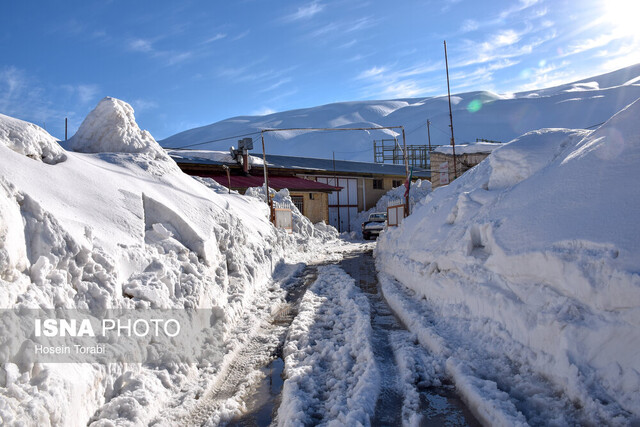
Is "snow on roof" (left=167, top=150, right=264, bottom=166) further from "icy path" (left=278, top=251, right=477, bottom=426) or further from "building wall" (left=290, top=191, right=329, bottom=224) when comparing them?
"icy path" (left=278, top=251, right=477, bottom=426)

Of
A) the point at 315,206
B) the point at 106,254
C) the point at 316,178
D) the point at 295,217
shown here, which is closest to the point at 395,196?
the point at 316,178

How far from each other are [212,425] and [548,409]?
2786 millimetres

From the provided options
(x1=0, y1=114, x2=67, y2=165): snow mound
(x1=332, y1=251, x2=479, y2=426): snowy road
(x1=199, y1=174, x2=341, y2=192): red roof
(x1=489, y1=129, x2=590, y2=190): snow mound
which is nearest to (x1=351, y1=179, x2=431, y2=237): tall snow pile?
(x1=199, y1=174, x2=341, y2=192): red roof

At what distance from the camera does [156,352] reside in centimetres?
452

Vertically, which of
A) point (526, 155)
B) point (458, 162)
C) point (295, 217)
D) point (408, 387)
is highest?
point (458, 162)

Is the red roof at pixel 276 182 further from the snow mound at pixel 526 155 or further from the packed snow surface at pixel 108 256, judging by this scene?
the snow mound at pixel 526 155

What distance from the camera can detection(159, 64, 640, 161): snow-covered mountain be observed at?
113 metres

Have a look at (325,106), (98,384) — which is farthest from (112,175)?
(325,106)

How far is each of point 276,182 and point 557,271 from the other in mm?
23541

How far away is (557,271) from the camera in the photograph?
4344 mm

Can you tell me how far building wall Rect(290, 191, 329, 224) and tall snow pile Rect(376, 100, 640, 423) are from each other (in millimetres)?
19591

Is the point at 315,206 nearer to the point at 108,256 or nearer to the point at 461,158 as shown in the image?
the point at 461,158

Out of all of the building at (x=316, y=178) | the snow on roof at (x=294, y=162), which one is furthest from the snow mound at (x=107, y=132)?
the snow on roof at (x=294, y=162)

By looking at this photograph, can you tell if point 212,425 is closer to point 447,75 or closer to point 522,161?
point 522,161
